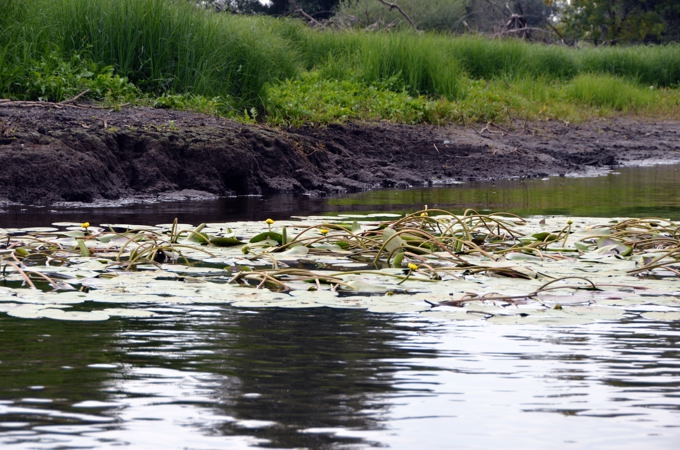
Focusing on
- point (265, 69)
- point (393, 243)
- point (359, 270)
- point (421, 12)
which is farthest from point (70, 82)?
point (421, 12)

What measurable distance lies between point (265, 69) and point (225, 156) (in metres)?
2.51

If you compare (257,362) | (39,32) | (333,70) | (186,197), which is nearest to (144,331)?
(257,362)

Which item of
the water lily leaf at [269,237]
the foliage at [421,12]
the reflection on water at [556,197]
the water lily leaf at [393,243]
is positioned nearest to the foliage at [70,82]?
the reflection on water at [556,197]

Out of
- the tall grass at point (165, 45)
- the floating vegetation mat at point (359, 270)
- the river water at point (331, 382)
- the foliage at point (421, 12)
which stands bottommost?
the river water at point (331, 382)

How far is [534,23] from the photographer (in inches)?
1635

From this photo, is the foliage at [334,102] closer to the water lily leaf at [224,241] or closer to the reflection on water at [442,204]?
the reflection on water at [442,204]

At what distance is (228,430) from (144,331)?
4.33ft

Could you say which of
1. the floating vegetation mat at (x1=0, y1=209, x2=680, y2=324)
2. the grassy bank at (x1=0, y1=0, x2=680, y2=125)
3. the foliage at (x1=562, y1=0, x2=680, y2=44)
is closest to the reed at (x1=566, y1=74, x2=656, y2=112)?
the grassy bank at (x1=0, y1=0, x2=680, y2=125)

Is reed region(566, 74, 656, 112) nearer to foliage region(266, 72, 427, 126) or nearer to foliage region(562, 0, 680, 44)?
foliage region(266, 72, 427, 126)

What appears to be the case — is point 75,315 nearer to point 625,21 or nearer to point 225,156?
point 225,156

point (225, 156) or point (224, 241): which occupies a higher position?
point (225, 156)

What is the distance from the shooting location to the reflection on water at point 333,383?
3008mm

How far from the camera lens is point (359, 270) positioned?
5668 millimetres

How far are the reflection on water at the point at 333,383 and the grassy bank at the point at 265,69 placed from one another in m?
7.51
